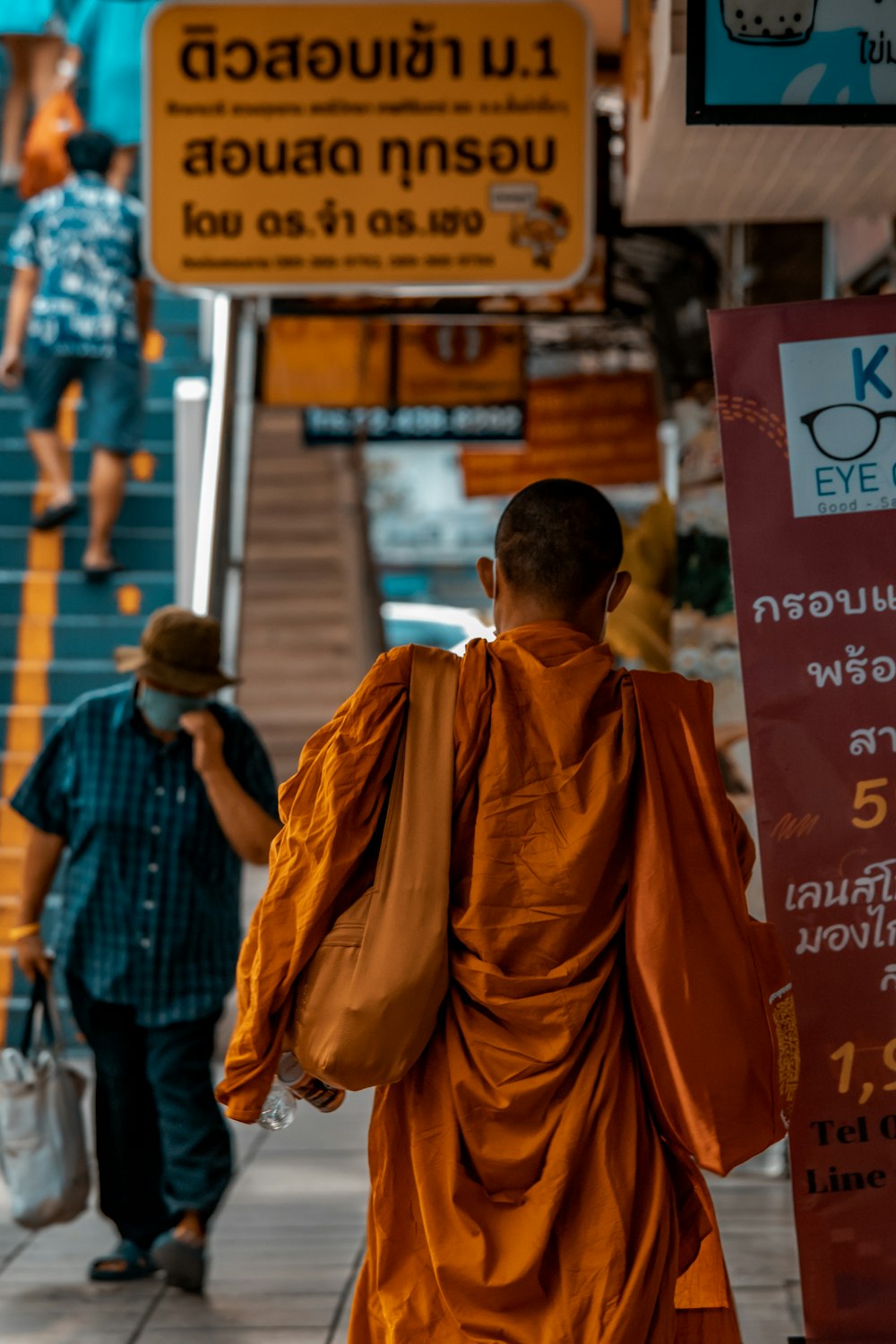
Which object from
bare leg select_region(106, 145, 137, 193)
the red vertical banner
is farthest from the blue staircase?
the red vertical banner

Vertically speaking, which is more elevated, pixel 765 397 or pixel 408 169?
pixel 408 169

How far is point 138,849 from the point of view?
5.27 meters

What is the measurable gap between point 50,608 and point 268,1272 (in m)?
4.13

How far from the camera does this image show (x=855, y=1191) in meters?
3.46

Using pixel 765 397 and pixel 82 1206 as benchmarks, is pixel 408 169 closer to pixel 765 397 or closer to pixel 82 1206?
pixel 765 397

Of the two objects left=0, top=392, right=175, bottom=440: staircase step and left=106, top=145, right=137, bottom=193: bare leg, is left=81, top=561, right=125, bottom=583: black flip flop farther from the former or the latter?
left=106, top=145, right=137, bottom=193: bare leg

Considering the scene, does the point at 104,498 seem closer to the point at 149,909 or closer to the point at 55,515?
the point at 55,515

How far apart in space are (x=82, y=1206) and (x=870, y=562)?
301cm

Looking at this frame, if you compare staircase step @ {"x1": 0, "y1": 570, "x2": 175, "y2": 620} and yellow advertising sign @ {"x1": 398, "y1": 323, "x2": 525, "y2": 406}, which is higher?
yellow advertising sign @ {"x1": 398, "y1": 323, "x2": 525, "y2": 406}

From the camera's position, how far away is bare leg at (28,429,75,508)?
9.02m

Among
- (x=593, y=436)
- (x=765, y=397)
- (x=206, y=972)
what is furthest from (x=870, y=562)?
(x=593, y=436)

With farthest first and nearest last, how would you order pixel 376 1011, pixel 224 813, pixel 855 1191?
pixel 224 813
pixel 855 1191
pixel 376 1011

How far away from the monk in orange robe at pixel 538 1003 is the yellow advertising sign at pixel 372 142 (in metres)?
2.99

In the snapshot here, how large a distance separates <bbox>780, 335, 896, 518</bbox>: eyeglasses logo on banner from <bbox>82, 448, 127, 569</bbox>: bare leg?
5600 mm
